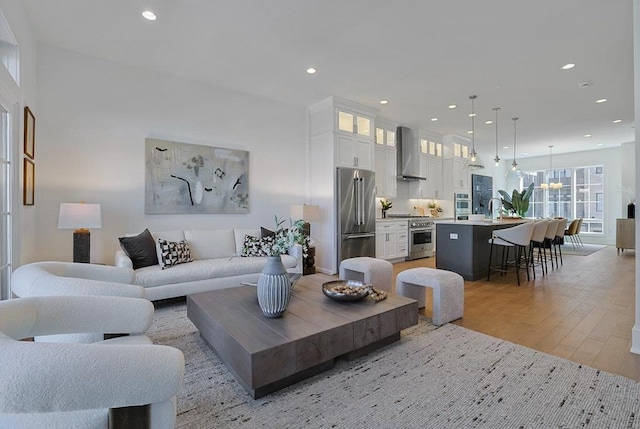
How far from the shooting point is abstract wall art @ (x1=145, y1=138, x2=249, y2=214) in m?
4.22

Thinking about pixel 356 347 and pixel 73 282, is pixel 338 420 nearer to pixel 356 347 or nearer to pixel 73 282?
pixel 356 347

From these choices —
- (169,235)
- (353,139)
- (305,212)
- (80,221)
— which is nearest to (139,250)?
(169,235)

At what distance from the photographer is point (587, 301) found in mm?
3756

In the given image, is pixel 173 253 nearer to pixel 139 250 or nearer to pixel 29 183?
pixel 139 250

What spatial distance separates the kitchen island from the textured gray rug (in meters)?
2.53

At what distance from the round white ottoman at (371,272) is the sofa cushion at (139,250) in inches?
88.4

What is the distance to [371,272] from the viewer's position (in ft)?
11.7

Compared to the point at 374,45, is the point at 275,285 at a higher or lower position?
lower

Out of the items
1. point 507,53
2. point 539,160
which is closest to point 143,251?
point 507,53

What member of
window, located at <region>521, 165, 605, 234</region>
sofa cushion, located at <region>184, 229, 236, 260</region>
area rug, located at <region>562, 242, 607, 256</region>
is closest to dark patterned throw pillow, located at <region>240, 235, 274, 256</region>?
sofa cushion, located at <region>184, 229, 236, 260</region>

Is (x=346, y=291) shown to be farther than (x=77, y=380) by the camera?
Yes

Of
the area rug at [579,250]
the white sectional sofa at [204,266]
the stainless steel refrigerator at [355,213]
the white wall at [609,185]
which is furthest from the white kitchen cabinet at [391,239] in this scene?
the white wall at [609,185]

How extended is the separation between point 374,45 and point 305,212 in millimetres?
2459

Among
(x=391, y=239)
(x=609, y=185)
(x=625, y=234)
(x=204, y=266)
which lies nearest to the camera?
(x=204, y=266)
